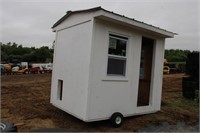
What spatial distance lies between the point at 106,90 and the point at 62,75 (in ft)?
5.18

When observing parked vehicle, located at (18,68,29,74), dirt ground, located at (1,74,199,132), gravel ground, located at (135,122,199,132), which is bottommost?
gravel ground, located at (135,122,199,132)

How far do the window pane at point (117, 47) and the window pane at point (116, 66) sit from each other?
0.19 metres

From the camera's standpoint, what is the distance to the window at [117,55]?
451cm

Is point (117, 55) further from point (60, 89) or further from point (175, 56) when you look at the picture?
point (175, 56)

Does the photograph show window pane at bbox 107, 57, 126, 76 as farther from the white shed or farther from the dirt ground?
the dirt ground

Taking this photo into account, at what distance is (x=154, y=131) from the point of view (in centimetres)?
435

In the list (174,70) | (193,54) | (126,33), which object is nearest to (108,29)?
(126,33)

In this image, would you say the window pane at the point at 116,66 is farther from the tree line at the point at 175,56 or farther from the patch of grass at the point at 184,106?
the tree line at the point at 175,56

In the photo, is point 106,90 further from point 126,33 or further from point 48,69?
point 48,69

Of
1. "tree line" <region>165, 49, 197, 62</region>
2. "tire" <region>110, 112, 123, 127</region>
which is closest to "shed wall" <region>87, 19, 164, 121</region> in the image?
"tire" <region>110, 112, 123, 127</region>

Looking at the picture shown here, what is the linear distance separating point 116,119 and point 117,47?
1.87 metres

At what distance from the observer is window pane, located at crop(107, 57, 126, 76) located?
454 cm

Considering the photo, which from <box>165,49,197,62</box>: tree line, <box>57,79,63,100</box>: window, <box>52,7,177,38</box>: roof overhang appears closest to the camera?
<box>52,7,177,38</box>: roof overhang

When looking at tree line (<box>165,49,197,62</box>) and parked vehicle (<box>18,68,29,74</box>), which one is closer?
parked vehicle (<box>18,68,29,74</box>)
